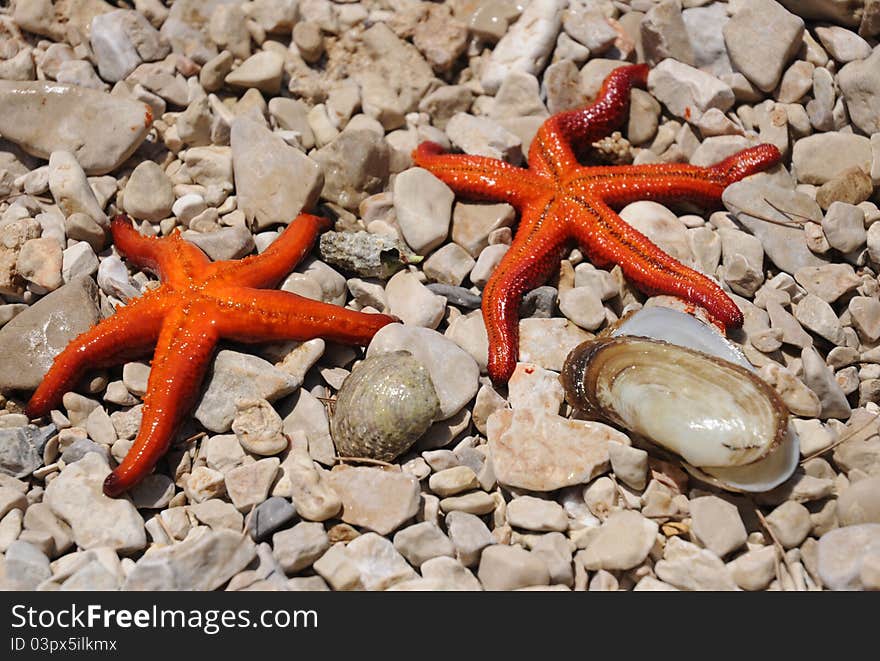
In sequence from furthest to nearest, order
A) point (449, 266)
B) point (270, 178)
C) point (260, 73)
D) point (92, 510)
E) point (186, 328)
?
point (260, 73) < point (270, 178) < point (449, 266) < point (186, 328) < point (92, 510)

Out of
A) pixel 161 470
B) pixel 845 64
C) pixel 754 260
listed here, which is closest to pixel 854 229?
pixel 754 260

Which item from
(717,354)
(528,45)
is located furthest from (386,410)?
(528,45)

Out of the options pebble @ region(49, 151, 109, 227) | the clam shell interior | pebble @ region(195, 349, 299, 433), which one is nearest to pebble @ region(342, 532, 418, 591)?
pebble @ region(195, 349, 299, 433)

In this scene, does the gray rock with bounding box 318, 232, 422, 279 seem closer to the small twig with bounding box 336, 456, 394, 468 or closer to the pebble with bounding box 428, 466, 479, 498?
the small twig with bounding box 336, 456, 394, 468

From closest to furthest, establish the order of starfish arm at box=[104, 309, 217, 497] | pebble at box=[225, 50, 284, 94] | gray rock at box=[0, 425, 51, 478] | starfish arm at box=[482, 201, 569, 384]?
starfish arm at box=[104, 309, 217, 497] → gray rock at box=[0, 425, 51, 478] → starfish arm at box=[482, 201, 569, 384] → pebble at box=[225, 50, 284, 94]

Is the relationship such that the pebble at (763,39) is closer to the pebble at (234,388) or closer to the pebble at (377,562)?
the pebble at (234,388)

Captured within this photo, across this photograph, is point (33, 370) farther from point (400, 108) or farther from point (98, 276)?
point (400, 108)

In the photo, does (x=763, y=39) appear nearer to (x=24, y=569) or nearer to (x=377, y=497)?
(x=377, y=497)
